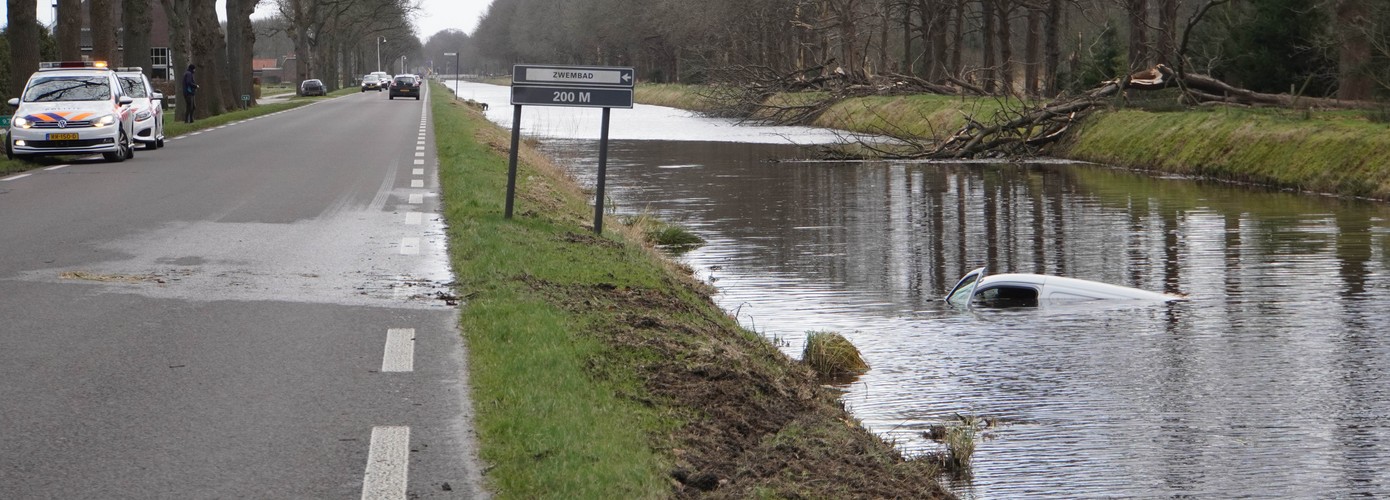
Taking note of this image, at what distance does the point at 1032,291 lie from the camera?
11.8 metres

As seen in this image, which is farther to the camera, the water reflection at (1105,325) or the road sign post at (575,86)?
the road sign post at (575,86)

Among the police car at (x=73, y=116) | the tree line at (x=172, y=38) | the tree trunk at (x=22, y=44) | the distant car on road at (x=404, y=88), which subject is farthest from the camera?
the distant car on road at (x=404, y=88)

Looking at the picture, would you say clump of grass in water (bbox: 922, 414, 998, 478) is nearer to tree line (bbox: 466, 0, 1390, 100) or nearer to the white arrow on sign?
the white arrow on sign

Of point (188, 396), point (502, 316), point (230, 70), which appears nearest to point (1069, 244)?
point (502, 316)

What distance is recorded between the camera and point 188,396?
6.40 m

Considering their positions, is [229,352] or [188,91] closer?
[229,352]

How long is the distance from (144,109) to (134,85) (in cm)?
242

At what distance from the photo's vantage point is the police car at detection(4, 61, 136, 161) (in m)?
22.1

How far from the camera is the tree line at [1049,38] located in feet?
88.3

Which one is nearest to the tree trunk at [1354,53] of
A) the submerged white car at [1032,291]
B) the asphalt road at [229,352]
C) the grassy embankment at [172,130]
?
the submerged white car at [1032,291]

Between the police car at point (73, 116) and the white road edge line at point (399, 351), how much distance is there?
16.2m

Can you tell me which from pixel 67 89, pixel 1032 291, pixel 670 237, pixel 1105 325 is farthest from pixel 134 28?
pixel 1105 325

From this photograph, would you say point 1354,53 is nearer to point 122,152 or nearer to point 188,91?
point 122,152

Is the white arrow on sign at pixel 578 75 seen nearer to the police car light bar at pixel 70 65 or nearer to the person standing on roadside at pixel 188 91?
the police car light bar at pixel 70 65
